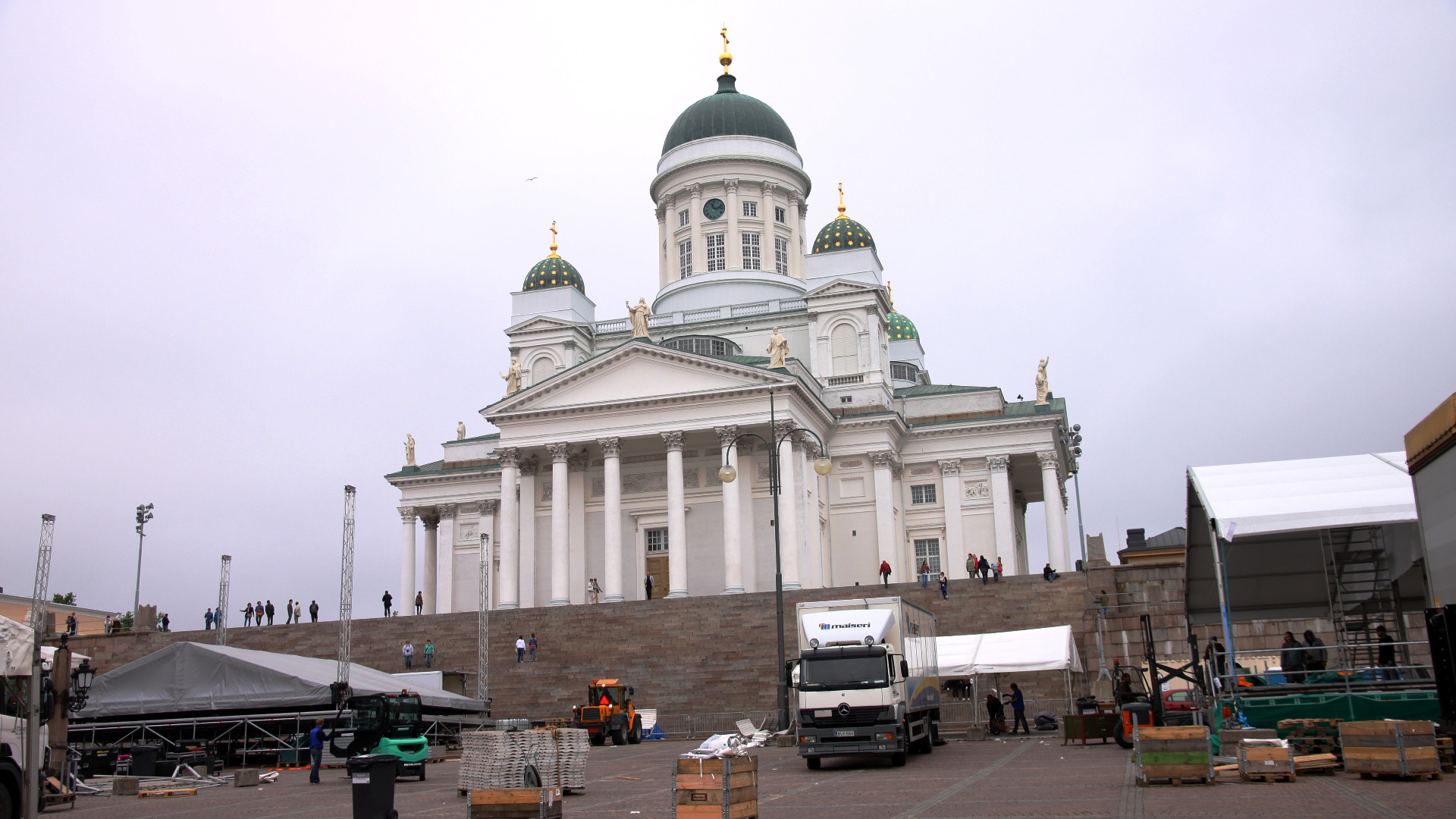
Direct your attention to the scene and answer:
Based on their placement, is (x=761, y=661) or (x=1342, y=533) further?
(x=761, y=661)

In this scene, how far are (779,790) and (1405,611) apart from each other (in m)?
14.0

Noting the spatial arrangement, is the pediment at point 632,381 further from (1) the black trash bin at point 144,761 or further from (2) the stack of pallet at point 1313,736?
(2) the stack of pallet at point 1313,736

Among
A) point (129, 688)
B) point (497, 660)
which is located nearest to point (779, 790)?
point (129, 688)

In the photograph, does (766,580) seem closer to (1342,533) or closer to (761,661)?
(761,661)

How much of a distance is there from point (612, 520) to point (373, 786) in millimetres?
35980

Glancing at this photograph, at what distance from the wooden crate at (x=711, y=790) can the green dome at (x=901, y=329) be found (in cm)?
6150

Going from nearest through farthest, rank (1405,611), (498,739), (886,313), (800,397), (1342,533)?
(498,739) → (1342,533) → (1405,611) → (800,397) → (886,313)

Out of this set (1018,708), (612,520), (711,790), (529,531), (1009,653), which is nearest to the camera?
(711,790)

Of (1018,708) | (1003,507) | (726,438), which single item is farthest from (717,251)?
(1018,708)

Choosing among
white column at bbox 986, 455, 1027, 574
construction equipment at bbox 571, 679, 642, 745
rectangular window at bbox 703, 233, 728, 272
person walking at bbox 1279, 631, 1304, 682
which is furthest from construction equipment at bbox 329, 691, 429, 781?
rectangular window at bbox 703, 233, 728, 272

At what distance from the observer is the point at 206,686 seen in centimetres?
3042

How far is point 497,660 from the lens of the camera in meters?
43.2

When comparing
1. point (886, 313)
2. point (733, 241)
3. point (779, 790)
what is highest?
point (733, 241)

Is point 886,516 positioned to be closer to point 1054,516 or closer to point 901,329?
point 1054,516
